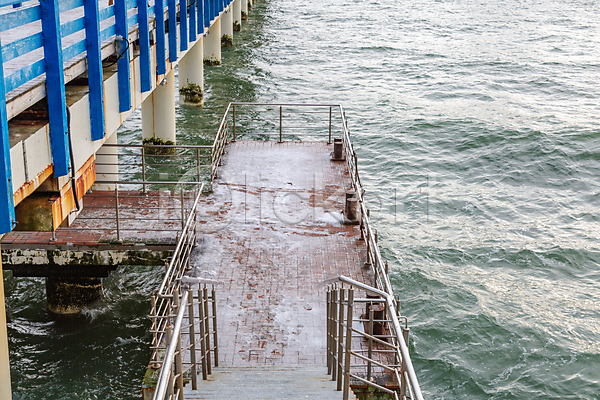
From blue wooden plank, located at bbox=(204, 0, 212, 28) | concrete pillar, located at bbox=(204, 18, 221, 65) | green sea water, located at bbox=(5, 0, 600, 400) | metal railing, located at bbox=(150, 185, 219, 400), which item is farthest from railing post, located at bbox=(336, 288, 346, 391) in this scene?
concrete pillar, located at bbox=(204, 18, 221, 65)

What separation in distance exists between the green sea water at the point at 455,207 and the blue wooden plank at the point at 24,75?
6447mm

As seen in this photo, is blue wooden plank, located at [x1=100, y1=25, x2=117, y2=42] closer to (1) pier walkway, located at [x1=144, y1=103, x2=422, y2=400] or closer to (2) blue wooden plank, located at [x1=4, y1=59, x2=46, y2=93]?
(2) blue wooden plank, located at [x1=4, y1=59, x2=46, y2=93]

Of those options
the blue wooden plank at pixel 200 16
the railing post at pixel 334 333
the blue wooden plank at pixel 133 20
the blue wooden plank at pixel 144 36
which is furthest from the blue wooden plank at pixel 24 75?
the blue wooden plank at pixel 200 16

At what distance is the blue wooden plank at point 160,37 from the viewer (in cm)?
1210

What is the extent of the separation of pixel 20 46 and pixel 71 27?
1481mm

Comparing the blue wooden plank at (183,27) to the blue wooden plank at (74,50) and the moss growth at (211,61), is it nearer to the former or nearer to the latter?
the blue wooden plank at (74,50)

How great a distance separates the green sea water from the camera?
11891mm

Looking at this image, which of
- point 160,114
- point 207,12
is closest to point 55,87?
point 160,114

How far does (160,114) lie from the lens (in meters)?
19.7

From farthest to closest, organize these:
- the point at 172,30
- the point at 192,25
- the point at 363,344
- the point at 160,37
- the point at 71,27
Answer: the point at 192,25
the point at 172,30
the point at 160,37
the point at 363,344
the point at 71,27

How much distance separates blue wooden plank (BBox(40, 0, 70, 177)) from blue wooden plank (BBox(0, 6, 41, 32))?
0.13 meters

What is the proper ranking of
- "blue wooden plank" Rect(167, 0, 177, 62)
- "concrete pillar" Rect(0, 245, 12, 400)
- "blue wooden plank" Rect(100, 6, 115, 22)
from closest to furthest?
"concrete pillar" Rect(0, 245, 12, 400) < "blue wooden plank" Rect(100, 6, 115, 22) < "blue wooden plank" Rect(167, 0, 177, 62)

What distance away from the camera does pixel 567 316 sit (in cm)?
1371

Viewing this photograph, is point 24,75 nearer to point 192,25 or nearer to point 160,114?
point 192,25
